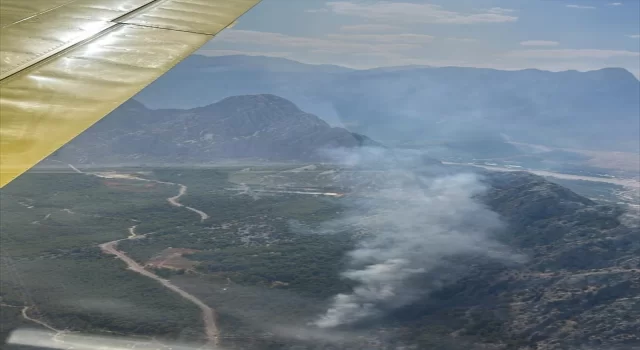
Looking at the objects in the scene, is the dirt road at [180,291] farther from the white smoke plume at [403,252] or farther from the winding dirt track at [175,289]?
the white smoke plume at [403,252]

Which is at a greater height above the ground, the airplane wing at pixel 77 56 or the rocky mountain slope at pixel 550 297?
the airplane wing at pixel 77 56

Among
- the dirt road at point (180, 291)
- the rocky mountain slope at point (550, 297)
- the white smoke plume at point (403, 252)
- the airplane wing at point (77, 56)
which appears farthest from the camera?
the white smoke plume at point (403, 252)

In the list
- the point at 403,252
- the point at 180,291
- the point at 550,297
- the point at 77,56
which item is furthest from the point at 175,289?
the point at 77,56

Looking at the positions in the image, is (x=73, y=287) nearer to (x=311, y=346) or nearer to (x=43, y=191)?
(x=311, y=346)

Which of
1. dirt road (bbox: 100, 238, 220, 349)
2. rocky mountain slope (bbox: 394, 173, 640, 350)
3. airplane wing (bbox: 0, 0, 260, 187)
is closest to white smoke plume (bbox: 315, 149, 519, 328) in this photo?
rocky mountain slope (bbox: 394, 173, 640, 350)

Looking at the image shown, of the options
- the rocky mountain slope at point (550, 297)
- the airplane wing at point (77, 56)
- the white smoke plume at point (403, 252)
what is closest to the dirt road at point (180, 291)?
the white smoke plume at point (403, 252)

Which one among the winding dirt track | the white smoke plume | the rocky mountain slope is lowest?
the white smoke plume

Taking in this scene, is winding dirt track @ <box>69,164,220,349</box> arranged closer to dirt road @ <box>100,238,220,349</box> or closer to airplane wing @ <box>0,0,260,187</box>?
dirt road @ <box>100,238,220,349</box>

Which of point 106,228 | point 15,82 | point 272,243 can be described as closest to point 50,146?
point 15,82

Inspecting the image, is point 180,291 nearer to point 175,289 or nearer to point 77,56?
point 175,289
